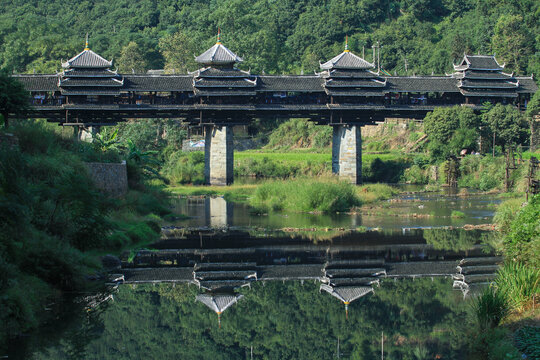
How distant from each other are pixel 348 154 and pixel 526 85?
16815 mm

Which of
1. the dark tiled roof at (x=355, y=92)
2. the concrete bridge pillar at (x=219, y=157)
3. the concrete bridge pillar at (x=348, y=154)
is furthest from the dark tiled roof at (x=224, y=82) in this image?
the concrete bridge pillar at (x=348, y=154)

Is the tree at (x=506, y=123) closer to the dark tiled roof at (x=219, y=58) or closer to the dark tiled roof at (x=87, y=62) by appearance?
the dark tiled roof at (x=219, y=58)

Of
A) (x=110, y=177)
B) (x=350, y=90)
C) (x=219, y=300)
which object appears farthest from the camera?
(x=350, y=90)

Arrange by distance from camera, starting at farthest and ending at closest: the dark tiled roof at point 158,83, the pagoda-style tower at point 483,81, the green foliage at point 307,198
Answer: the pagoda-style tower at point 483,81, the dark tiled roof at point 158,83, the green foliage at point 307,198

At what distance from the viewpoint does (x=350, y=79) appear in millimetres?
59125

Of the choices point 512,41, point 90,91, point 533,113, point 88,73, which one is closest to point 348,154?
point 533,113

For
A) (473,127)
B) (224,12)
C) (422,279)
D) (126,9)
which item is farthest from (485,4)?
(422,279)

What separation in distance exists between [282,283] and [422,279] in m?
4.20

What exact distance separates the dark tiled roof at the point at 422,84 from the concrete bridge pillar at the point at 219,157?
13079 mm

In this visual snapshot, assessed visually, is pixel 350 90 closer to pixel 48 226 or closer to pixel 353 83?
pixel 353 83

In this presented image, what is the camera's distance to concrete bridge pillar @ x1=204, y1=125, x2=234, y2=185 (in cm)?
5797

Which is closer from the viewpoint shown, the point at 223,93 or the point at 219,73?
the point at 223,93

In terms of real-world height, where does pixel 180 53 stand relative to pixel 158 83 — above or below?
above

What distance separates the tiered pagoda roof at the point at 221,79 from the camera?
56969mm
